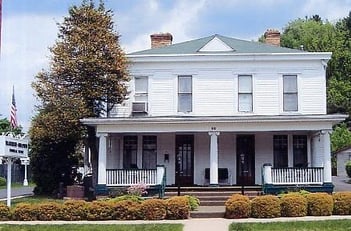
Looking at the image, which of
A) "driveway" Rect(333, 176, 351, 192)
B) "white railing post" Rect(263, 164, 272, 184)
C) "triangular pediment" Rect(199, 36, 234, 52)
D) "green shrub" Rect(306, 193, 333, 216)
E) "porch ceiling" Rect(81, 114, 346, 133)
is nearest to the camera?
"green shrub" Rect(306, 193, 333, 216)

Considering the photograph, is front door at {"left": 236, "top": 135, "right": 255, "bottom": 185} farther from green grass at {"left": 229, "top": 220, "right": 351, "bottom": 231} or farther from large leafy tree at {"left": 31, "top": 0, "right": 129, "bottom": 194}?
green grass at {"left": 229, "top": 220, "right": 351, "bottom": 231}

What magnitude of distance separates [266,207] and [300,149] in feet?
31.7

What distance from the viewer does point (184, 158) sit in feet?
93.6

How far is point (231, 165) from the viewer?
28297mm

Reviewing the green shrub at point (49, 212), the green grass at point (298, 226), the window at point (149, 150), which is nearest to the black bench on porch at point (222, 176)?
the window at point (149, 150)

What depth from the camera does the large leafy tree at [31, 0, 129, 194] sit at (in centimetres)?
2744

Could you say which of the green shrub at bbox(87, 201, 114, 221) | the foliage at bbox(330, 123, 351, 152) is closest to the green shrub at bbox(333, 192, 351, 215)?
the green shrub at bbox(87, 201, 114, 221)

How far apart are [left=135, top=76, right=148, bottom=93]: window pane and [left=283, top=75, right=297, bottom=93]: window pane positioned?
654 centimetres

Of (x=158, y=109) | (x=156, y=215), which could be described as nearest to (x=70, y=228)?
(x=156, y=215)

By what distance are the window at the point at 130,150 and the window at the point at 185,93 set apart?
266 centimetres

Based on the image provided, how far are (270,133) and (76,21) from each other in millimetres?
10545

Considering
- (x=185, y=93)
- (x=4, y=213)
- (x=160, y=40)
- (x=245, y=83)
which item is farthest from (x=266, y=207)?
(x=160, y=40)

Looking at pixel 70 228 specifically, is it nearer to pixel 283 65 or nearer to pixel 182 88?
pixel 182 88

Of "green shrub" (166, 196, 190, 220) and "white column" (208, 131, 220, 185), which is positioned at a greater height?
"white column" (208, 131, 220, 185)
